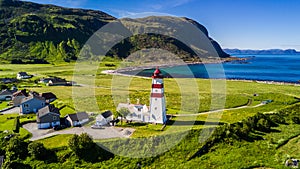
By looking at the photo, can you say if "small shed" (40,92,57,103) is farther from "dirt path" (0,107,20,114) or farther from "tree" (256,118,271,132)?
"tree" (256,118,271,132)

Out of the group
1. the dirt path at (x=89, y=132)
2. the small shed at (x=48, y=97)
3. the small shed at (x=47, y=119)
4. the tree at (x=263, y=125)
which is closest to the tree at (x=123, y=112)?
the dirt path at (x=89, y=132)

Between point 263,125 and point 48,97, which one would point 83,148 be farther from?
point 48,97

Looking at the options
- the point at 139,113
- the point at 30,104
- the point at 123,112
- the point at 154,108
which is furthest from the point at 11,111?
Answer: the point at 154,108

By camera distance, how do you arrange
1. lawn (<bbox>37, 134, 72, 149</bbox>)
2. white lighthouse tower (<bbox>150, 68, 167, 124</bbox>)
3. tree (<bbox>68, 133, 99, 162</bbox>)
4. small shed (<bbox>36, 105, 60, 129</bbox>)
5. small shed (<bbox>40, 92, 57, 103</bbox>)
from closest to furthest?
tree (<bbox>68, 133, 99, 162</bbox>) < lawn (<bbox>37, 134, 72, 149</bbox>) < white lighthouse tower (<bbox>150, 68, 167, 124</bbox>) < small shed (<bbox>36, 105, 60, 129</bbox>) < small shed (<bbox>40, 92, 57, 103</bbox>)

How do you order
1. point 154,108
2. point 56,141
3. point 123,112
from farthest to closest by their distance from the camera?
1. point 123,112
2. point 154,108
3. point 56,141

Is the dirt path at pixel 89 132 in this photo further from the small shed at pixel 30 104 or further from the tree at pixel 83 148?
the small shed at pixel 30 104

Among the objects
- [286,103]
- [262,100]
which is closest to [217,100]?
[262,100]

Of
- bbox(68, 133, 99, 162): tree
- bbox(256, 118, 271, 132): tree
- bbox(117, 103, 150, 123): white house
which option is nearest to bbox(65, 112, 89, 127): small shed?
bbox(117, 103, 150, 123): white house
